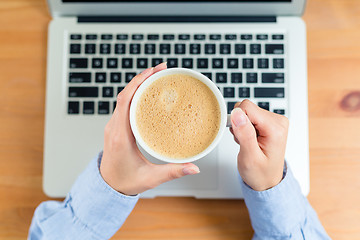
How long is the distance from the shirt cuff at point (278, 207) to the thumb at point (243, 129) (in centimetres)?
12

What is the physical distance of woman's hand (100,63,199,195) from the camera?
479 mm

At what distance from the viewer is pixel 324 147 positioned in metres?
0.70

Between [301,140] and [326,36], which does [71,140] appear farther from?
[326,36]

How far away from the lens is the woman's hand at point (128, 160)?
0.48 metres

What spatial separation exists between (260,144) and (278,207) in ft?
0.47

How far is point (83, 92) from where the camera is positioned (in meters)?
0.65

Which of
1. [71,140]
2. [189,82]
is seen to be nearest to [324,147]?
[189,82]

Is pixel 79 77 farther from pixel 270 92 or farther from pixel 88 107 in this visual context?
pixel 270 92

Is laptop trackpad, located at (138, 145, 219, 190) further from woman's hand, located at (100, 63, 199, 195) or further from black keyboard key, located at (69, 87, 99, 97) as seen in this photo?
black keyboard key, located at (69, 87, 99, 97)

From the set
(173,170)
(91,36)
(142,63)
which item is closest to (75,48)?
(91,36)

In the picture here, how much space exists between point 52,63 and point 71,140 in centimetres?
16

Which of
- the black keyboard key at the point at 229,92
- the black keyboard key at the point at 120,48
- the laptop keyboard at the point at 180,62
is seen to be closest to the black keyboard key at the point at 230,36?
the laptop keyboard at the point at 180,62

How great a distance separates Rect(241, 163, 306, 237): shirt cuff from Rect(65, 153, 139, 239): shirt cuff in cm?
22

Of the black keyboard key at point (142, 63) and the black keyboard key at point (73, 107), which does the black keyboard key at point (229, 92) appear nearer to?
the black keyboard key at point (142, 63)
